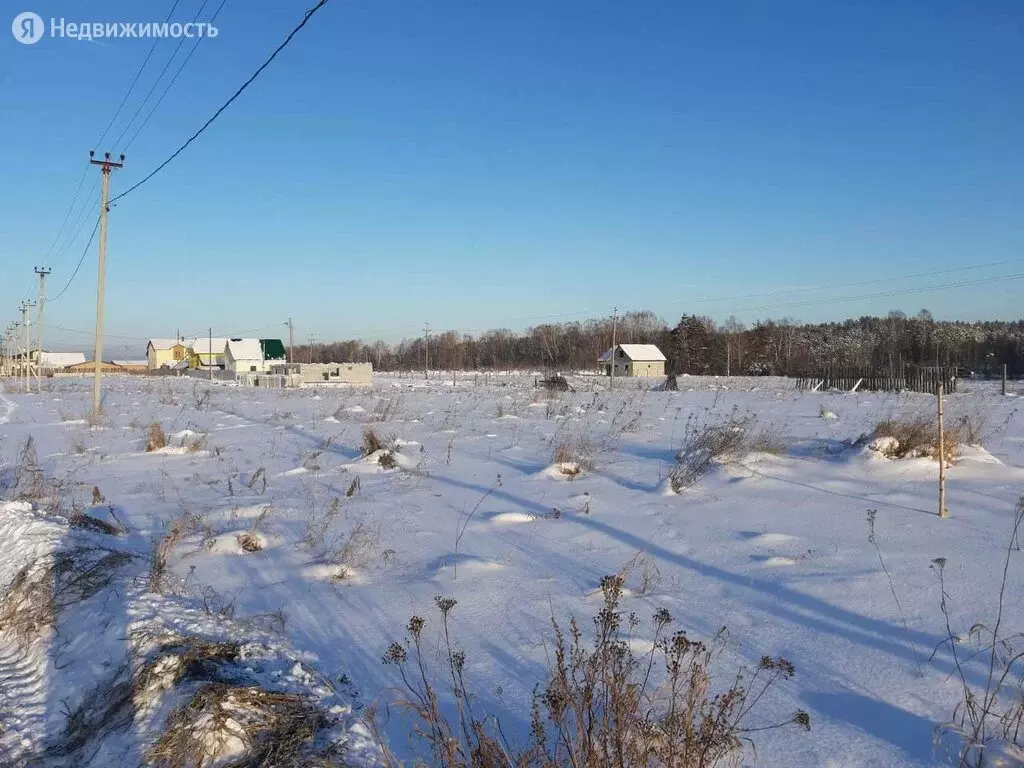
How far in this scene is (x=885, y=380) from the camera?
1142 inches

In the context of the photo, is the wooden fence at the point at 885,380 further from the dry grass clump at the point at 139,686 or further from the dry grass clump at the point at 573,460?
the dry grass clump at the point at 139,686

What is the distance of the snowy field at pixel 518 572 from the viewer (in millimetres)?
3078

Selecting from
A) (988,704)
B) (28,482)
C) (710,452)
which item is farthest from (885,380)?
(28,482)

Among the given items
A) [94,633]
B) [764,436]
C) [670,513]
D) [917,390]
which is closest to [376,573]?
[94,633]

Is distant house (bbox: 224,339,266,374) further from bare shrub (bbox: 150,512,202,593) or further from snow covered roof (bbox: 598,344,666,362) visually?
bare shrub (bbox: 150,512,202,593)

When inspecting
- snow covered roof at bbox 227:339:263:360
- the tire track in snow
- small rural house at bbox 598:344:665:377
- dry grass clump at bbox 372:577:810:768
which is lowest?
the tire track in snow

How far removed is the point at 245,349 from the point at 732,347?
175 ft

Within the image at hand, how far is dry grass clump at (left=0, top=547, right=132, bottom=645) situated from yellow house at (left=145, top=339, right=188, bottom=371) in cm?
11016

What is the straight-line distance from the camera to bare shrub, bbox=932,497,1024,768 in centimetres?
251

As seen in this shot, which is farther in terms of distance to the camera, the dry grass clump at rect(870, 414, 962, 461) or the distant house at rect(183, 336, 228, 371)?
the distant house at rect(183, 336, 228, 371)

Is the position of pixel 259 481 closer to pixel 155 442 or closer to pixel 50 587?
pixel 155 442

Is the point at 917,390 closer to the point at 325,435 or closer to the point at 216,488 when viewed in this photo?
the point at 325,435

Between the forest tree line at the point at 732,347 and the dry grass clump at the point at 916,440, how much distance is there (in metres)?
41.3

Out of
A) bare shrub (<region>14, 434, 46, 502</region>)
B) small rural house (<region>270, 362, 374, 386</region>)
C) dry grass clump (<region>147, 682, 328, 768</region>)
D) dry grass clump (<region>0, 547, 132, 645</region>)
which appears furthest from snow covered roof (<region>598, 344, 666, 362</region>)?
dry grass clump (<region>147, 682, 328, 768</region>)
